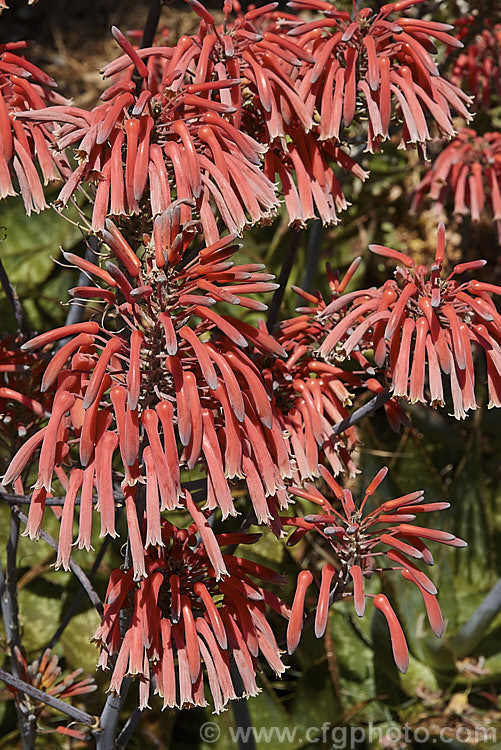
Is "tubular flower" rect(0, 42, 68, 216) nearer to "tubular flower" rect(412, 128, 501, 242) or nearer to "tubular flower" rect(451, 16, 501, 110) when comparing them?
"tubular flower" rect(412, 128, 501, 242)

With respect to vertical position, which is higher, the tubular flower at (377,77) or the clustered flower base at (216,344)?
the tubular flower at (377,77)

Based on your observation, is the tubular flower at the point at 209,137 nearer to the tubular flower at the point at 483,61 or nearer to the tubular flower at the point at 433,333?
the tubular flower at the point at 433,333

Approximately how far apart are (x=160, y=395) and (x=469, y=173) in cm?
138

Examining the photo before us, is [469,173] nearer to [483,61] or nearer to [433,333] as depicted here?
[483,61]

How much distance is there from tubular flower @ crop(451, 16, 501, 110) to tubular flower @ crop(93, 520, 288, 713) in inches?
62.5

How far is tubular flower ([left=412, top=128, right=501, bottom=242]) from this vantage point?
193 cm

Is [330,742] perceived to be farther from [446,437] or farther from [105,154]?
[105,154]

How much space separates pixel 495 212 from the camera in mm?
1944

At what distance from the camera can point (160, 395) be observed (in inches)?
35.9

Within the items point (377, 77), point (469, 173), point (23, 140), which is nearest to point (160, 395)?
point (23, 140)

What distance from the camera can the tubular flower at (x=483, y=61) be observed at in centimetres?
211

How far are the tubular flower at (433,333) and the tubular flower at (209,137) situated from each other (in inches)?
7.6

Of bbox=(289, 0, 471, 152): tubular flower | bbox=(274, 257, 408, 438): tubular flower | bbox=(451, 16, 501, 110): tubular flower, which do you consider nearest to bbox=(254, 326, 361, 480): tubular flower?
bbox=(274, 257, 408, 438): tubular flower

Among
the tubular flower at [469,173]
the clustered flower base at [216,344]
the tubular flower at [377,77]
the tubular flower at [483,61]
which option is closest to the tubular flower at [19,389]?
the clustered flower base at [216,344]
